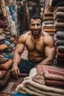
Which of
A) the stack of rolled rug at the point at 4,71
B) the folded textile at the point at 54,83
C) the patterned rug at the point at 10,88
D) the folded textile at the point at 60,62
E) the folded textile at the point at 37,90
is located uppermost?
the folded textile at the point at 54,83

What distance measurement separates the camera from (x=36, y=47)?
3.89m

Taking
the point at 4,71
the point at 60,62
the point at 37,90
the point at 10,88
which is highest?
the point at 37,90

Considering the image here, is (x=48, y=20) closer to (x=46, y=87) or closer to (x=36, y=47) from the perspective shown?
(x=36, y=47)

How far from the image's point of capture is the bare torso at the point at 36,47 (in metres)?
3.83

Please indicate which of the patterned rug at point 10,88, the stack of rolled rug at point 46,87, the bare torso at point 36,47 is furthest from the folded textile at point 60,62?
the bare torso at point 36,47

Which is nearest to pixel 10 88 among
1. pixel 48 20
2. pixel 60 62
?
pixel 60 62

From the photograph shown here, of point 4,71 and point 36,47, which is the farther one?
point 36,47

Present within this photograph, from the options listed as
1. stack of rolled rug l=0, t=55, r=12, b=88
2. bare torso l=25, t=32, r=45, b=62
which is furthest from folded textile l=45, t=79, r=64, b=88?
bare torso l=25, t=32, r=45, b=62

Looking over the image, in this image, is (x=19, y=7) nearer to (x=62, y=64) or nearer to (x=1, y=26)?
(x=1, y=26)

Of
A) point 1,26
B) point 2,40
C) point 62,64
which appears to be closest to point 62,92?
point 62,64

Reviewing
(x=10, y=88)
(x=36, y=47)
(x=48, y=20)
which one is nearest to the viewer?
(x=10, y=88)

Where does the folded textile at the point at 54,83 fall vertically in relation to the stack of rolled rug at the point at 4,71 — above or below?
above

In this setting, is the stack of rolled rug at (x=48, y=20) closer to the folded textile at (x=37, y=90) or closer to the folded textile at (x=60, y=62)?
the folded textile at (x=60, y=62)

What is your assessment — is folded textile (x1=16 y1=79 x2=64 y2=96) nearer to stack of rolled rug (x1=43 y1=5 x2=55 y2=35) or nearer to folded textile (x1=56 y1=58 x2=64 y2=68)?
folded textile (x1=56 y1=58 x2=64 y2=68)
